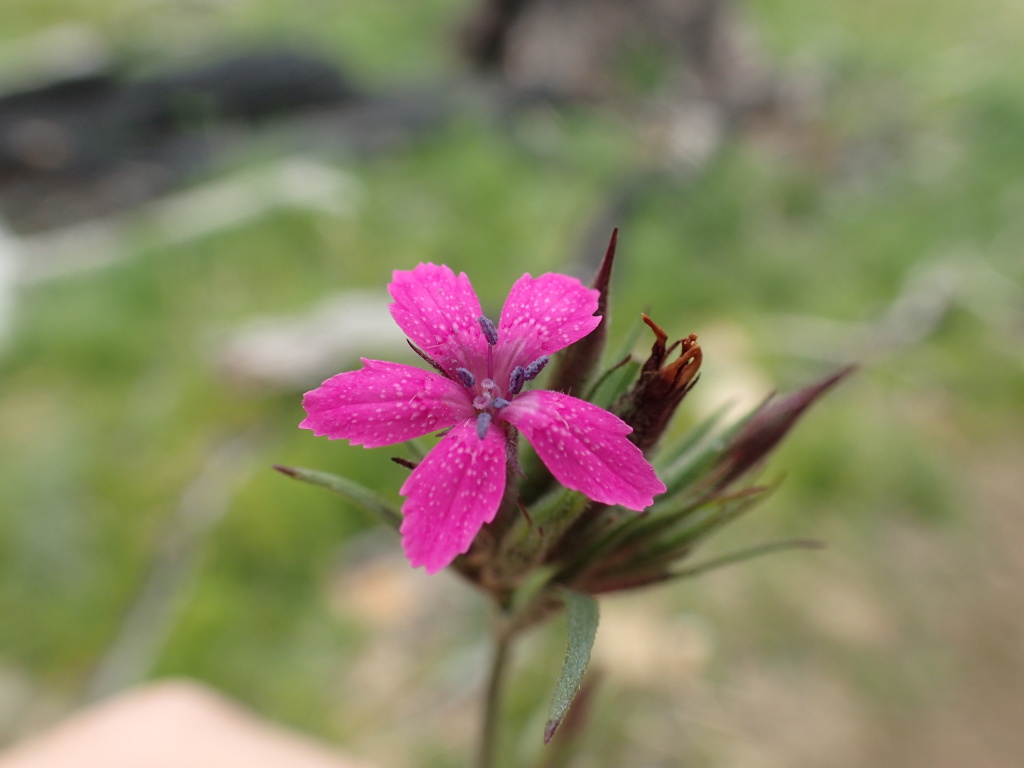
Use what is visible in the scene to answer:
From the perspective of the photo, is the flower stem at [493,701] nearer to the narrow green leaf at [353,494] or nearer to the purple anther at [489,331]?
the narrow green leaf at [353,494]

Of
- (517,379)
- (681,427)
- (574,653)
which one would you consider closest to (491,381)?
(517,379)

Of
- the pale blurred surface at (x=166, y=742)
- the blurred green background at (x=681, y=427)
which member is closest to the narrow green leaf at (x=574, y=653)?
the blurred green background at (x=681, y=427)

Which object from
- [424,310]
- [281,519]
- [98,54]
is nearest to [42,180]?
[98,54]

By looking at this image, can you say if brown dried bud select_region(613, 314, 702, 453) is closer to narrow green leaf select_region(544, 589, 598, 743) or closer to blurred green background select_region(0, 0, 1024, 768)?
blurred green background select_region(0, 0, 1024, 768)

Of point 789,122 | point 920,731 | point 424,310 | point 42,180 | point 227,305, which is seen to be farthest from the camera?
point 789,122

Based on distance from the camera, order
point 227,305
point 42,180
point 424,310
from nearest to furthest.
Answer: point 424,310 < point 227,305 < point 42,180

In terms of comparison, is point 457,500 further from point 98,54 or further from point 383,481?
point 98,54

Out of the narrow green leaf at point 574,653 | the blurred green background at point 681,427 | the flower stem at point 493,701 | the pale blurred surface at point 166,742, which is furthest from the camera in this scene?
the blurred green background at point 681,427

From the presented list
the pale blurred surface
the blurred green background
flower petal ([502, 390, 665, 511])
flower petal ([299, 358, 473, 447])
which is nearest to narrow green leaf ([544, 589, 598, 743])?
flower petal ([502, 390, 665, 511])
